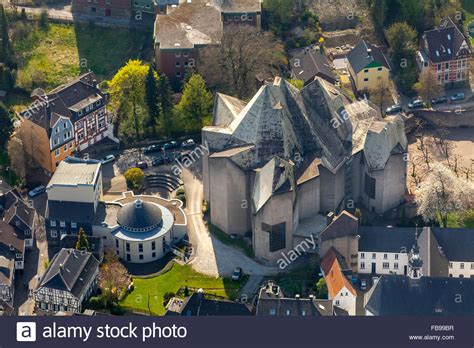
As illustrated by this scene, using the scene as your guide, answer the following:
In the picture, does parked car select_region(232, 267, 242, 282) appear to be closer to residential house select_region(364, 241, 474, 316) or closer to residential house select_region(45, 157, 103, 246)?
residential house select_region(364, 241, 474, 316)

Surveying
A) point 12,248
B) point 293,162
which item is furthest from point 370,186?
point 12,248

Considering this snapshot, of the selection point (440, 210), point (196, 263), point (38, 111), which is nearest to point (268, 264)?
point (196, 263)

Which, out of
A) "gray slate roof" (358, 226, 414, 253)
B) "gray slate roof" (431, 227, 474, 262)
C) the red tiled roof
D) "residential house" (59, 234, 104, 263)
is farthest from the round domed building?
"gray slate roof" (431, 227, 474, 262)

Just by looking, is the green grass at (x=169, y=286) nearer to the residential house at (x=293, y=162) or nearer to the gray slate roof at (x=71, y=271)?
the gray slate roof at (x=71, y=271)

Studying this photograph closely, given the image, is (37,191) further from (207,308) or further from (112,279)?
(207,308)

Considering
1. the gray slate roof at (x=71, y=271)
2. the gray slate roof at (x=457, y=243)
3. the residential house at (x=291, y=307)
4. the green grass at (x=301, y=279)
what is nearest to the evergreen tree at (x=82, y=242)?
the gray slate roof at (x=71, y=271)
